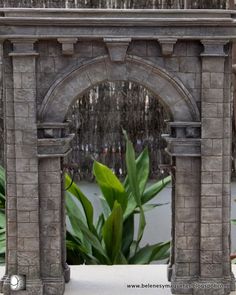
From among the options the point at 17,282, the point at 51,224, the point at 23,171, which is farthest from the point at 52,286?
the point at 23,171

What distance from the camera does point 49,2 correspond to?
5.86 metres

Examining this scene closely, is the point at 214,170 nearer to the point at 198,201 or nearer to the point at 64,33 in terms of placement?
the point at 198,201

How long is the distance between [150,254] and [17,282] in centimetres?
189

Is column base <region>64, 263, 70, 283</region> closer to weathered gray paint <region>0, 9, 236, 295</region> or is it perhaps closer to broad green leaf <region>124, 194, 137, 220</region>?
weathered gray paint <region>0, 9, 236, 295</region>

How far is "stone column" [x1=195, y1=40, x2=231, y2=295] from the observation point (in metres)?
4.07

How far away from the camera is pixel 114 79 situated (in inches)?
162

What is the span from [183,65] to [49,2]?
227 centimetres

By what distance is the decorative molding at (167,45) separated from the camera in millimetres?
3996

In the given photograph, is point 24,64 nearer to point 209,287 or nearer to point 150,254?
point 209,287

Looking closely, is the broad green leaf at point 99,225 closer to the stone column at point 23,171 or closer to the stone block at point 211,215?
the stone column at point 23,171

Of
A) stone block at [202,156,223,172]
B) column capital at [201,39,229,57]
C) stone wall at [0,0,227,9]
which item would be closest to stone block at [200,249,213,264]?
stone block at [202,156,223,172]

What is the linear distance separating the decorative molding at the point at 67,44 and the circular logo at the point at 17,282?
5.28 feet

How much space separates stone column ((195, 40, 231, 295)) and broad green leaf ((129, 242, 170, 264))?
4.93ft

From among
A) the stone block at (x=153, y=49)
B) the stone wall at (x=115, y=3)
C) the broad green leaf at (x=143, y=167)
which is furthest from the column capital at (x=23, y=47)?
the broad green leaf at (x=143, y=167)
